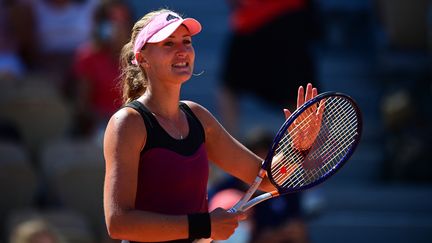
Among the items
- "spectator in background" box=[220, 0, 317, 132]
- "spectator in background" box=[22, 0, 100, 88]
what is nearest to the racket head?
"spectator in background" box=[220, 0, 317, 132]

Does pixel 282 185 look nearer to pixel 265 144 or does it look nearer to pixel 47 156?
pixel 265 144

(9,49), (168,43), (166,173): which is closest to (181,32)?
→ (168,43)

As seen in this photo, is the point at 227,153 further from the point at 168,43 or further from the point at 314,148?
the point at 168,43

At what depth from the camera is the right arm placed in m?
3.24

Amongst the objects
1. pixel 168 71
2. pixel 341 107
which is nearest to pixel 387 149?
pixel 341 107

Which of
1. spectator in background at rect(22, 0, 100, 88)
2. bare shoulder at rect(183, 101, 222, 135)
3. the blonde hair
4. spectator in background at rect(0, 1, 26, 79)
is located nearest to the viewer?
the blonde hair

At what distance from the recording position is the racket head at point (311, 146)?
3.57 m

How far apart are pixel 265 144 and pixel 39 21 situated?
2506 millimetres

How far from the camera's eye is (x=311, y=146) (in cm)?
365

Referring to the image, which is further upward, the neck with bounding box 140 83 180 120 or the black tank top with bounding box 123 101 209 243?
the neck with bounding box 140 83 180 120

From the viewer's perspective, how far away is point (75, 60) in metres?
7.60

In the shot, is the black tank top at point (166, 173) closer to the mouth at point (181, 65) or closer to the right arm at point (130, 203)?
the right arm at point (130, 203)

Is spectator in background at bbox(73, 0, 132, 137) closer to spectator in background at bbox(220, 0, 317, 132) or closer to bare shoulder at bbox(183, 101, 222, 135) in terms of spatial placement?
spectator in background at bbox(220, 0, 317, 132)

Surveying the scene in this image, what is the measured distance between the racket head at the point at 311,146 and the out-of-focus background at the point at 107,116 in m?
2.65
